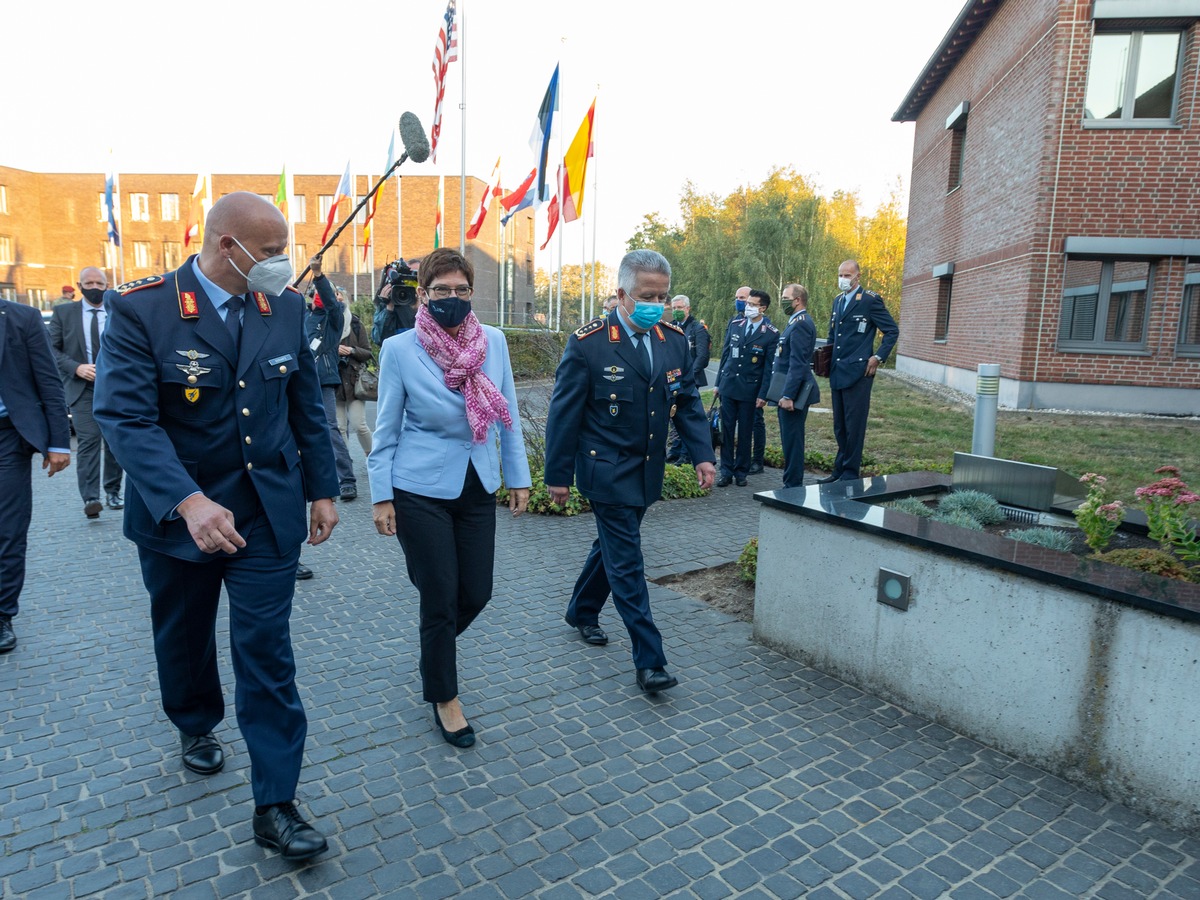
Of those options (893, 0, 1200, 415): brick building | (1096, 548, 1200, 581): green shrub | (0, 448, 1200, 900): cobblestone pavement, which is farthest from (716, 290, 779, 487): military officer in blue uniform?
(893, 0, 1200, 415): brick building

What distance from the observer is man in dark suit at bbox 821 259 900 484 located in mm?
8352

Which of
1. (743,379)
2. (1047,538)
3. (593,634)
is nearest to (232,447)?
(593,634)

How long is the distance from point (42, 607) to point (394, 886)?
389 centimetres

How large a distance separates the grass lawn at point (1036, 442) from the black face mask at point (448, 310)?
6014 millimetres

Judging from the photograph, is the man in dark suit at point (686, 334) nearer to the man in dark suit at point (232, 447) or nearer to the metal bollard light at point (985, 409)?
the metal bollard light at point (985, 409)

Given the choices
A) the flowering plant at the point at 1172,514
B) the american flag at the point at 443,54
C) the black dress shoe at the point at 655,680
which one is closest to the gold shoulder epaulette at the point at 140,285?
the black dress shoe at the point at 655,680

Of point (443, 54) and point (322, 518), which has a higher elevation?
point (443, 54)

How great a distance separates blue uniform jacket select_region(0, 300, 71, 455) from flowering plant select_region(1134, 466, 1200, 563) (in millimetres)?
5644

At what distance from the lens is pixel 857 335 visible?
8.37 metres

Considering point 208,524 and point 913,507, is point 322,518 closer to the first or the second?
point 208,524

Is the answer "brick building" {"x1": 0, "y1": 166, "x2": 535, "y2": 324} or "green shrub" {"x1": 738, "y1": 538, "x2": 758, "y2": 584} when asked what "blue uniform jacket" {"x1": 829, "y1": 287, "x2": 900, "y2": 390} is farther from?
"brick building" {"x1": 0, "y1": 166, "x2": 535, "y2": 324}

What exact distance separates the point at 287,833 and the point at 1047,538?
3655mm

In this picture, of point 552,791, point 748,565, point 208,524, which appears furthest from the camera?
point 748,565

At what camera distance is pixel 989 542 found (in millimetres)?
3830
